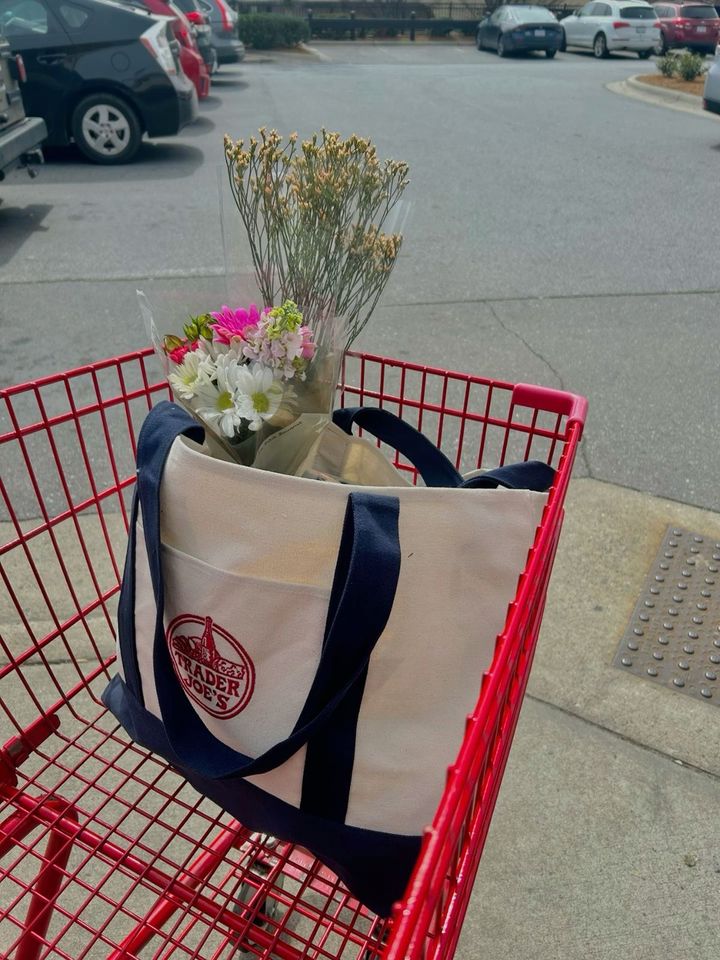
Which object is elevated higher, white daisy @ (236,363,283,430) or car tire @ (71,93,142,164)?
white daisy @ (236,363,283,430)

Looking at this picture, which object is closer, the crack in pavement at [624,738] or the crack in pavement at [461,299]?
the crack in pavement at [624,738]

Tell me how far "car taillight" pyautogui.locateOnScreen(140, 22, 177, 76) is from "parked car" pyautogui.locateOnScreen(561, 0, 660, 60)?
17.5 meters

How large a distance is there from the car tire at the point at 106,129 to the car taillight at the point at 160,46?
0.58 metres

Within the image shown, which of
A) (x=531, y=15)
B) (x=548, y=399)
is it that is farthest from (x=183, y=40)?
(x=531, y=15)

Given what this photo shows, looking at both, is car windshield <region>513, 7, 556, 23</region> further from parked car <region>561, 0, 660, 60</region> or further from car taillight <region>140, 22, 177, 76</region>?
car taillight <region>140, 22, 177, 76</region>

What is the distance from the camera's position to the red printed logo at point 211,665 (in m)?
1.10

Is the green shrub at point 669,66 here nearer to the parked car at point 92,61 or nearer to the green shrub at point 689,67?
the green shrub at point 689,67

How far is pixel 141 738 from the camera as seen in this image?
1.27 m

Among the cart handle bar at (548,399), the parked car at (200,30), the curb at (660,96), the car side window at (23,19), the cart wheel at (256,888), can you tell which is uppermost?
the cart handle bar at (548,399)

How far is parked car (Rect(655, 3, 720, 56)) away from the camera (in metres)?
22.1

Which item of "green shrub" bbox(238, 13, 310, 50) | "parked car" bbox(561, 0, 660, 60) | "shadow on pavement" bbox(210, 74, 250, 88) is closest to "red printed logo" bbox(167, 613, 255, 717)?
"shadow on pavement" bbox(210, 74, 250, 88)

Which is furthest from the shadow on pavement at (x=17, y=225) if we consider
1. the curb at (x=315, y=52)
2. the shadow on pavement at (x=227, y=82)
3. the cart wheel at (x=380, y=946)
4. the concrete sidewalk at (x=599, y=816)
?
the curb at (x=315, y=52)

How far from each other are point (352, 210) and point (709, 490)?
246 cm

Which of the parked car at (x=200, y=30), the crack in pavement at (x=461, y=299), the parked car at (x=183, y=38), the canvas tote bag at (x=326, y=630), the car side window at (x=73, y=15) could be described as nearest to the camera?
the canvas tote bag at (x=326, y=630)
